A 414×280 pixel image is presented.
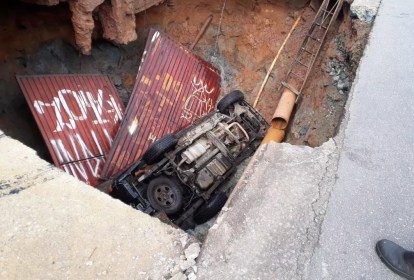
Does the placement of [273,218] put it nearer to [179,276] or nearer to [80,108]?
[179,276]

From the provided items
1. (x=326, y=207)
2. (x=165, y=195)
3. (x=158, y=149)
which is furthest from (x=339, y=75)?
(x=326, y=207)

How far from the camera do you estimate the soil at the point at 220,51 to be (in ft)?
21.9

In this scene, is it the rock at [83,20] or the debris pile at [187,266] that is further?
the rock at [83,20]

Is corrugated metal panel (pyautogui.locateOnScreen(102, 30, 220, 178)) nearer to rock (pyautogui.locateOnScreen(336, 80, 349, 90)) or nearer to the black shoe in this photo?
rock (pyautogui.locateOnScreen(336, 80, 349, 90))

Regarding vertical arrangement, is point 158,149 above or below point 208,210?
above

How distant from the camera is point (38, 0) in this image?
6.62 metres

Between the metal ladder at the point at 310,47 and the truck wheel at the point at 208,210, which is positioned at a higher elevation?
the metal ladder at the point at 310,47

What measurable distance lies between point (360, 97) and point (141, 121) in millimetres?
4393

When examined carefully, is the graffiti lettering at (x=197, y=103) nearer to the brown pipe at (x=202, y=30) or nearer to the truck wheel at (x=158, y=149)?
the brown pipe at (x=202, y=30)

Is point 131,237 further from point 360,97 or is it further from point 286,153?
point 360,97

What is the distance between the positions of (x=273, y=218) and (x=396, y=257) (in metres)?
1.02

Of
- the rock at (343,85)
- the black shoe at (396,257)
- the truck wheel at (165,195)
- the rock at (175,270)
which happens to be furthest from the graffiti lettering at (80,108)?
the black shoe at (396,257)

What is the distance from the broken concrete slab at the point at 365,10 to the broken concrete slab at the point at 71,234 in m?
5.69

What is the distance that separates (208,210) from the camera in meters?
5.83
